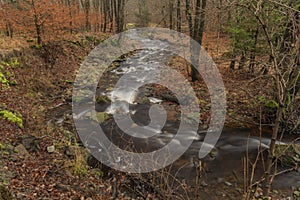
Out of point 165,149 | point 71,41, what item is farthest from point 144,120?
point 71,41

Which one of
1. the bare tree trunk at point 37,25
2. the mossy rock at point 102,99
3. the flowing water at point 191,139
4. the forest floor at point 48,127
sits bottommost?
the flowing water at point 191,139

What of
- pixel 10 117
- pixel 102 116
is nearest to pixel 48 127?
pixel 10 117

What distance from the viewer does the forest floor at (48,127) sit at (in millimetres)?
4758

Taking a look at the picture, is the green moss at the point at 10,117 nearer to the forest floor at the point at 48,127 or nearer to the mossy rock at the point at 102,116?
the forest floor at the point at 48,127

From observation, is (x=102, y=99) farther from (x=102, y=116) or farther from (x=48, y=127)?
(x=48, y=127)

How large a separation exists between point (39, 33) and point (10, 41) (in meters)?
1.51

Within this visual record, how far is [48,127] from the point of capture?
7.45m

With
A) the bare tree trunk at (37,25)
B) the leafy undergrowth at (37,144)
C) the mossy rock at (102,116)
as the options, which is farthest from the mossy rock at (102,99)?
the bare tree trunk at (37,25)

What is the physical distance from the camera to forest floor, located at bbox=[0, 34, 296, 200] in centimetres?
476

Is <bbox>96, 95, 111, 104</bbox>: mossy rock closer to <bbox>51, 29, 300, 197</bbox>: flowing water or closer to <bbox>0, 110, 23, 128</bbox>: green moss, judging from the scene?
<bbox>51, 29, 300, 197</bbox>: flowing water

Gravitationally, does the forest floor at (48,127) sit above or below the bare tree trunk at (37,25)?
below

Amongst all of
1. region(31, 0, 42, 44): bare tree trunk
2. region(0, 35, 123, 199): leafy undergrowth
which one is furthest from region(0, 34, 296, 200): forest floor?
region(31, 0, 42, 44): bare tree trunk

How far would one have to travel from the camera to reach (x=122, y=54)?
62.7ft

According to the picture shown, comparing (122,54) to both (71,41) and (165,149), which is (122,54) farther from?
(165,149)
